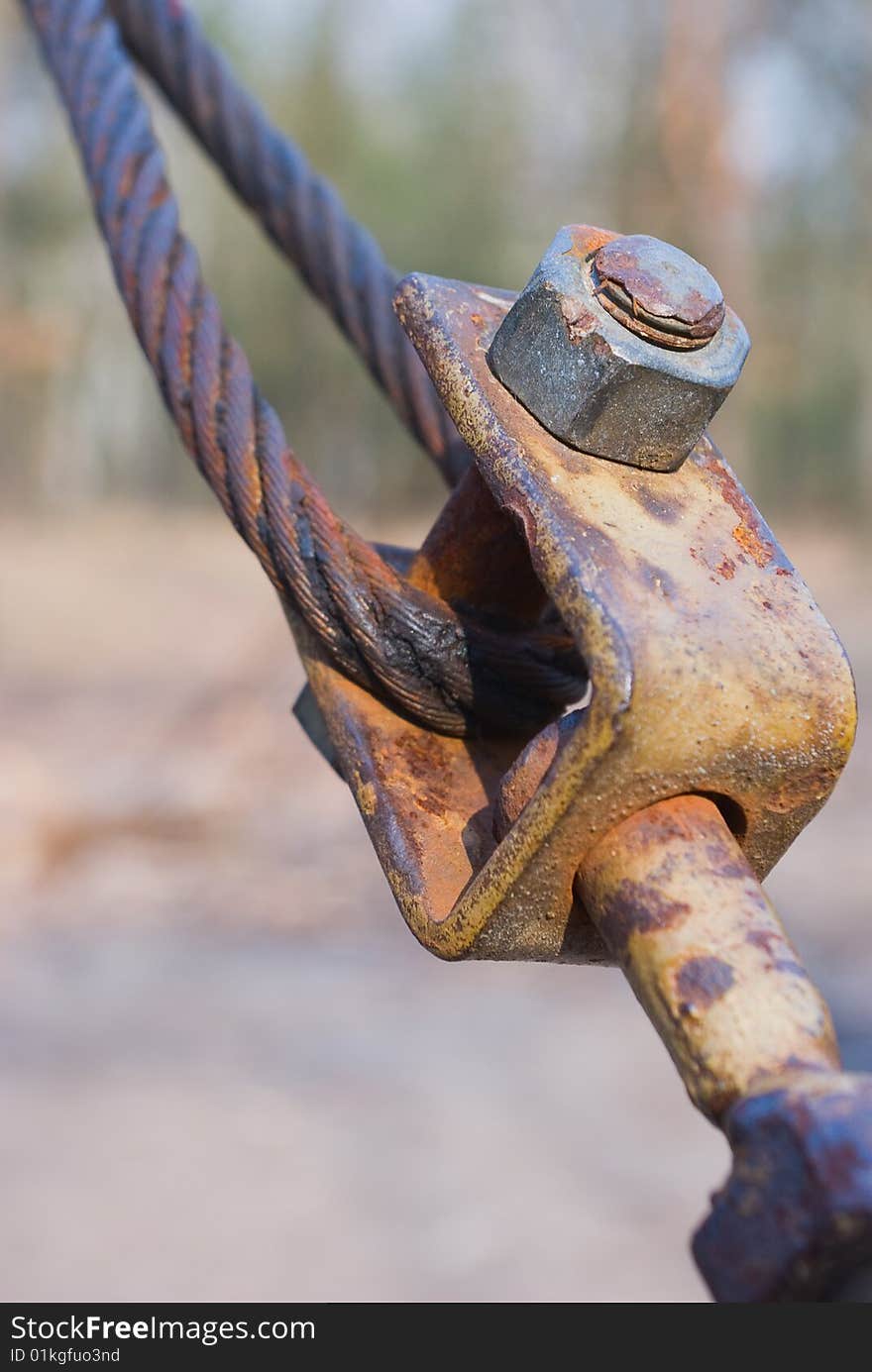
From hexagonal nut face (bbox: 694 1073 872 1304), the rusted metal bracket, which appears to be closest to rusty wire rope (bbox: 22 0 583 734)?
the rusted metal bracket

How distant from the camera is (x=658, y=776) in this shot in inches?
14.9

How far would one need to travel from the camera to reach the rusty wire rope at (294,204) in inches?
26.9

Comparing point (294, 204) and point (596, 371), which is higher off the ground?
point (596, 371)

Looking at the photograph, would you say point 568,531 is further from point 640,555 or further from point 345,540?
point 345,540

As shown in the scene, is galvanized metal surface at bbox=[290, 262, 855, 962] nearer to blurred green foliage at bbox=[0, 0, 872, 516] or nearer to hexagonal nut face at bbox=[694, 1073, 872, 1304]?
hexagonal nut face at bbox=[694, 1073, 872, 1304]

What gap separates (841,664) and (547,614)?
151mm

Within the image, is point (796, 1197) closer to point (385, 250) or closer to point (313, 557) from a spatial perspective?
point (313, 557)

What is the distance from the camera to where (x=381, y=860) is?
464 mm

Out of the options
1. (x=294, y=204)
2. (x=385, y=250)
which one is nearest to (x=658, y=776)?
(x=294, y=204)

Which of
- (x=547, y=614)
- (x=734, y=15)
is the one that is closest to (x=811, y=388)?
(x=734, y=15)

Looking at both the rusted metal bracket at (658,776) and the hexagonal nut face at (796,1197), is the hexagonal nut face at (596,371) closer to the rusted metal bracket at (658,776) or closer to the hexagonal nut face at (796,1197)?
the rusted metal bracket at (658,776)

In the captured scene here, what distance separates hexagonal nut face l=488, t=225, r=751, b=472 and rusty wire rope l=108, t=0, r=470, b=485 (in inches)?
8.0

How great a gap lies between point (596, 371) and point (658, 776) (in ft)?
0.43

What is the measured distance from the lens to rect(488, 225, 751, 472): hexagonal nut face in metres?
0.43
